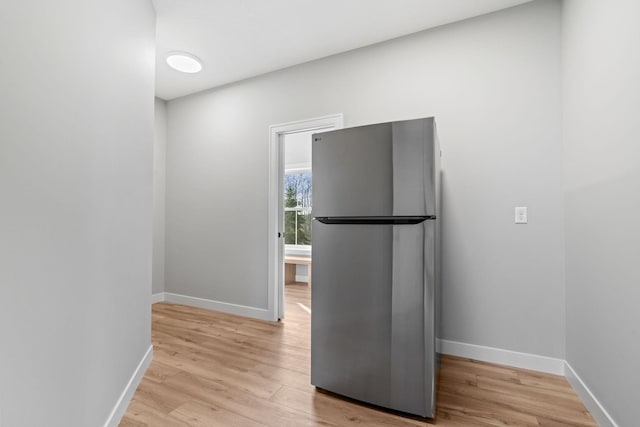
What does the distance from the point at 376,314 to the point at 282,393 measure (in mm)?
787

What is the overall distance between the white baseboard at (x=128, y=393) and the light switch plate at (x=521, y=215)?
280 cm

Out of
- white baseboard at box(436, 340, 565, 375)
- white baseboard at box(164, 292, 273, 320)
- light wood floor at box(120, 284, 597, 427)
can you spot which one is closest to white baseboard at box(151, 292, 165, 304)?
white baseboard at box(164, 292, 273, 320)

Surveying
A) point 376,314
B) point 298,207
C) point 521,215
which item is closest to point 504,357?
point 521,215

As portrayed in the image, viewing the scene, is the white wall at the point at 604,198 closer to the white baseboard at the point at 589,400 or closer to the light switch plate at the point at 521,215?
the white baseboard at the point at 589,400

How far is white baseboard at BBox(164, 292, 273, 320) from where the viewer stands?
11.4ft

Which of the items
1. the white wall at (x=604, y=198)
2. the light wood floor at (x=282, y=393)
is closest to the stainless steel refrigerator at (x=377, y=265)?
the light wood floor at (x=282, y=393)

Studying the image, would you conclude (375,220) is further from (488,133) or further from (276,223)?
(276,223)

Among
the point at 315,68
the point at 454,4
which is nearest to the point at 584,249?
the point at 454,4

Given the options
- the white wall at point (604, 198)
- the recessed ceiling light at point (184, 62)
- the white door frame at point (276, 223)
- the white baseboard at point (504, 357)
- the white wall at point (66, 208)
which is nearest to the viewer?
the white wall at point (66, 208)

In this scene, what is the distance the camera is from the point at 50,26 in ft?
3.67

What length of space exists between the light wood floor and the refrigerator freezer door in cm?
112

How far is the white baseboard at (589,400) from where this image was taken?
5.29 ft

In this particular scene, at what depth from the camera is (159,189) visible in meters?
4.20

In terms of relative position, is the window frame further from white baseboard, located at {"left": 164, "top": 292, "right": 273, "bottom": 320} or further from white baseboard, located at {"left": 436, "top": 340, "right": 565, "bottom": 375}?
white baseboard, located at {"left": 436, "top": 340, "right": 565, "bottom": 375}
